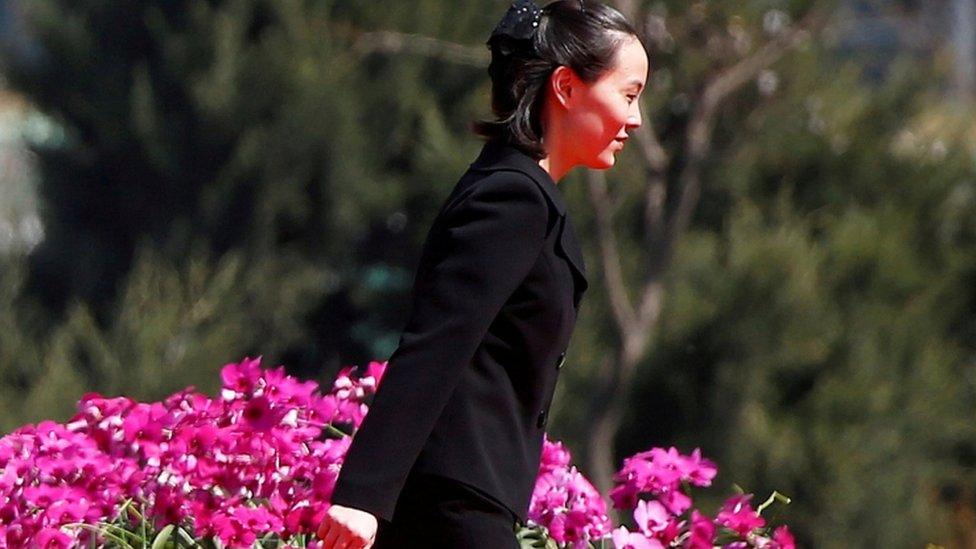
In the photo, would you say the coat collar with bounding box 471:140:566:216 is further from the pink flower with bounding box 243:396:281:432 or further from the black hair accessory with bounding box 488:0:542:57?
the pink flower with bounding box 243:396:281:432

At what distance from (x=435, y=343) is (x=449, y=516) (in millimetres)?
228

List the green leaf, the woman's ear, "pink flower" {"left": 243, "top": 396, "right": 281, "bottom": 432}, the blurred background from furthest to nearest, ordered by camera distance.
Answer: the blurred background → "pink flower" {"left": 243, "top": 396, "right": 281, "bottom": 432} → the green leaf → the woman's ear

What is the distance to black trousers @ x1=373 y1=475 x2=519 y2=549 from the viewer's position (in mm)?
2381

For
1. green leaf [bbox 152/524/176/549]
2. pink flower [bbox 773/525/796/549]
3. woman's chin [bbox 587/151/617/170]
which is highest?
woman's chin [bbox 587/151/617/170]

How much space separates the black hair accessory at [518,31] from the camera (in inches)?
98.7

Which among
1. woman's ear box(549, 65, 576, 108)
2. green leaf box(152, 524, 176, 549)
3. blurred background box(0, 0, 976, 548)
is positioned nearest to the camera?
woman's ear box(549, 65, 576, 108)

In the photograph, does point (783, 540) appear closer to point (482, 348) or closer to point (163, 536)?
point (482, 348)

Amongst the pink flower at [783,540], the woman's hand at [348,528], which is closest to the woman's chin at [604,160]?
the woman's hand at [348,528]

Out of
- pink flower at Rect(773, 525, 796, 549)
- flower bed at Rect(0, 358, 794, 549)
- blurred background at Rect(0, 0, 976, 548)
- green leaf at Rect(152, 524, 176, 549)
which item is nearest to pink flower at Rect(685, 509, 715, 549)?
flower bed at Rect(0, 358, 794, 549)

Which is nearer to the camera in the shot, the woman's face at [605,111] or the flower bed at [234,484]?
the woman's face at [605,111]

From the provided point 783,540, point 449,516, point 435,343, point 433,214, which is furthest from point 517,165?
point 433,214

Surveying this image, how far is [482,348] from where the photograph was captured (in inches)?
94.0

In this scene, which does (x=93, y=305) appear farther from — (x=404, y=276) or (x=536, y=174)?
(x=536, y=174)

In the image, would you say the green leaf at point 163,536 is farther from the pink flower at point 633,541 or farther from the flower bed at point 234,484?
the pink flower at point 633,541
